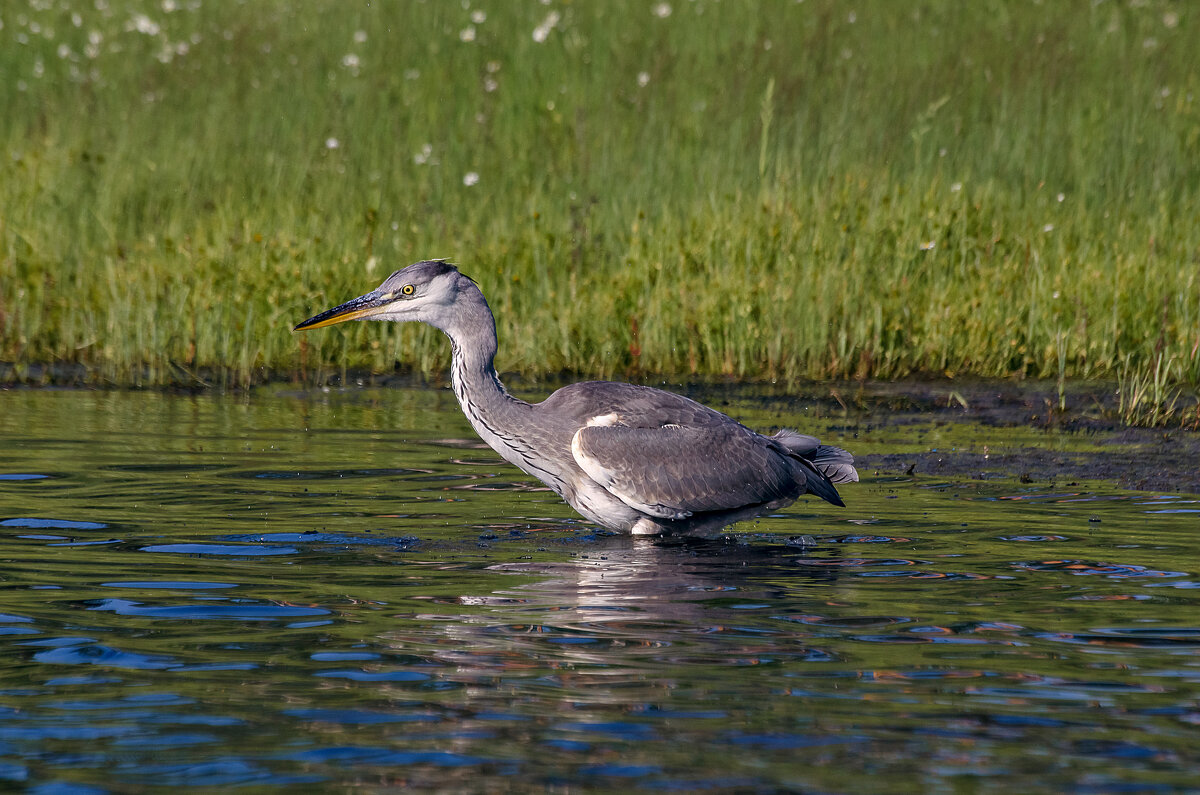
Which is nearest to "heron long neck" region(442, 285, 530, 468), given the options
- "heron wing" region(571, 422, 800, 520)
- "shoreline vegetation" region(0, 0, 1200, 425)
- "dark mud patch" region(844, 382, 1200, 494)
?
"heron wing" region(571, 422, 800, 520)

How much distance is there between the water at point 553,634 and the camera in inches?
175

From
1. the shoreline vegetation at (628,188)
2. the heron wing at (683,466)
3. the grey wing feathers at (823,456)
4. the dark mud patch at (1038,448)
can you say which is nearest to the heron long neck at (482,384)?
the heron wing at (683,466)

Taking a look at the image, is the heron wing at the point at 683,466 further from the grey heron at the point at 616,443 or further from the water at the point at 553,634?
the water at the point at 553,634

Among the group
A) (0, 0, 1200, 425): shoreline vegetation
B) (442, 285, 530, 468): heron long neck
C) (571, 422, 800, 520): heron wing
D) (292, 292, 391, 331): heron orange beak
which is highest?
(0, 0, 1200, 425): shoreline vegetation

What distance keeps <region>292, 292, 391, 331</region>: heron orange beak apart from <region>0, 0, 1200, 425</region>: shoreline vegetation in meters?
3.69

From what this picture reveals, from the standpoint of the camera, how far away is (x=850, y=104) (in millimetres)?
16047

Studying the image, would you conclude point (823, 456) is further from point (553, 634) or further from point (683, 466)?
point (553, 634)

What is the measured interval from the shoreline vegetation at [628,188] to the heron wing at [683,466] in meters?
3.32

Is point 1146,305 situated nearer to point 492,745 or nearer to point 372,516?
point 372,516

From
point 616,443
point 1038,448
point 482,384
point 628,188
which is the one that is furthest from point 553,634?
point 628,188

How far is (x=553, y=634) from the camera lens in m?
5.86

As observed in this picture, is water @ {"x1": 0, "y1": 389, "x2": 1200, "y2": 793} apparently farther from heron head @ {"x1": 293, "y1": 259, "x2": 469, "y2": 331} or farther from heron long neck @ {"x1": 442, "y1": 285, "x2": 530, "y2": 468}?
heron head @ {"x1": 293, "y1": 259, "x2": 469, "y2": 331}

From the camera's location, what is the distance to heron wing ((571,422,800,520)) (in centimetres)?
798

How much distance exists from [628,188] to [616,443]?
6.52 metres
